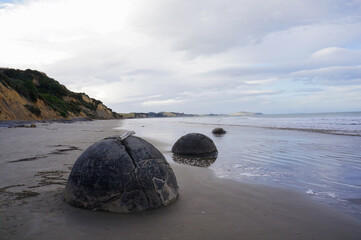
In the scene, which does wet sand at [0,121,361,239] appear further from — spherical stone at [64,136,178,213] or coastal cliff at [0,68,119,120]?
coastal cliff at [0,68,119,120]

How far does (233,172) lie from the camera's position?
6.06 m

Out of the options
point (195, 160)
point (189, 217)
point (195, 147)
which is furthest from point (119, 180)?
point (195, 147)

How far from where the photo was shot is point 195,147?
8.73 m

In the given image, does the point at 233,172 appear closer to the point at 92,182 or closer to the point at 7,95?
the point at 92,182

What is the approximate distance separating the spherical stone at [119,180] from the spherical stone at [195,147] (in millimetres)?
4832

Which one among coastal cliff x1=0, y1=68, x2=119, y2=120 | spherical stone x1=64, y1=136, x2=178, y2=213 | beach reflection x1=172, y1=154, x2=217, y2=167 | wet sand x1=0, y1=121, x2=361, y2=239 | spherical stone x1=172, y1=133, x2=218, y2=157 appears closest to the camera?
wet sand x1=0, y1=121, x2=361, y2=239

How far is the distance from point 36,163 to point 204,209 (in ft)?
15.2

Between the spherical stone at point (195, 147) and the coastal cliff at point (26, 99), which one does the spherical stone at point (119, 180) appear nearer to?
the spherical stone at point (195, 147)

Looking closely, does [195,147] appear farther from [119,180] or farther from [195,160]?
[119,180]

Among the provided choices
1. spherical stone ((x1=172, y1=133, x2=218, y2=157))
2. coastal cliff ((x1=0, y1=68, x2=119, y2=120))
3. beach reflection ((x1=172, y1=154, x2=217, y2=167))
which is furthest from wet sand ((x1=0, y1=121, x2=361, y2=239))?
coastal cliff ((x1=0, y1=68, x2=119, y2=120))

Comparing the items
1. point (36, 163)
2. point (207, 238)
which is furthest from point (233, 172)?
point (36, 163)

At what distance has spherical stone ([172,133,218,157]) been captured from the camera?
8664 mm

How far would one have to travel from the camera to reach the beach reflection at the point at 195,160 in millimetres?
7100

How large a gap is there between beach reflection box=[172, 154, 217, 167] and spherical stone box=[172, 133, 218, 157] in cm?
45
